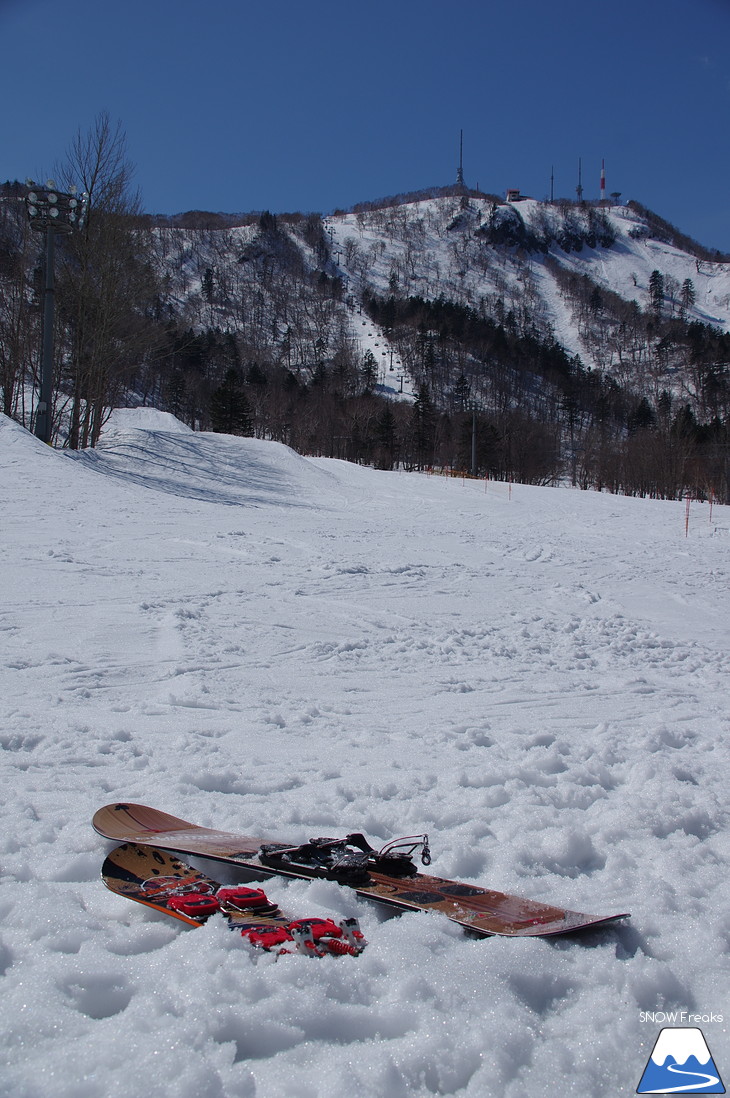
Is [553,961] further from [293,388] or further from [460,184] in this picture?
[460,184]

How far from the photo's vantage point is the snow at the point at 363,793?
1.83 m

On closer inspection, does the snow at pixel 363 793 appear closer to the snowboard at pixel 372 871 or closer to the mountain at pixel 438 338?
the snowboard at pixel 372 871

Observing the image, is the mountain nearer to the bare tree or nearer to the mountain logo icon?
the bare tree

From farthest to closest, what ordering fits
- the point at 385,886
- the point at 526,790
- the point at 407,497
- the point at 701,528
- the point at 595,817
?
the point at 407,497 < the point at 701,528 < the point at 526,790 < the point at 595,817 < the point at 385,886

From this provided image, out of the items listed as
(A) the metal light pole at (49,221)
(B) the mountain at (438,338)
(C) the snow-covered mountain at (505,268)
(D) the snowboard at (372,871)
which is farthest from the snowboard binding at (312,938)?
(C) the snow-covered mountain at (505,268)

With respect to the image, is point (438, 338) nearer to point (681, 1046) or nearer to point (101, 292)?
point (101, 292)

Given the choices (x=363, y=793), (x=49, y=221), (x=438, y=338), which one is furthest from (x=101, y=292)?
(x=438, y=338)

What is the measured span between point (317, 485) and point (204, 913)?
1968 centimetres

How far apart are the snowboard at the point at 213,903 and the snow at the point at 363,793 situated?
69mm

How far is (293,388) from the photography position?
77125 mm

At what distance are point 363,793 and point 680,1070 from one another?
6.87 feet

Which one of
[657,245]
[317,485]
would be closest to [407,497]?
[317,485]

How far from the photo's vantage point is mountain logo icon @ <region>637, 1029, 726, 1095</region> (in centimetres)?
178

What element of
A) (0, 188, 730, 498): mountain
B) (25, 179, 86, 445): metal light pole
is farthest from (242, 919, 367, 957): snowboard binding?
(0, 188, 730, 498): mountain
